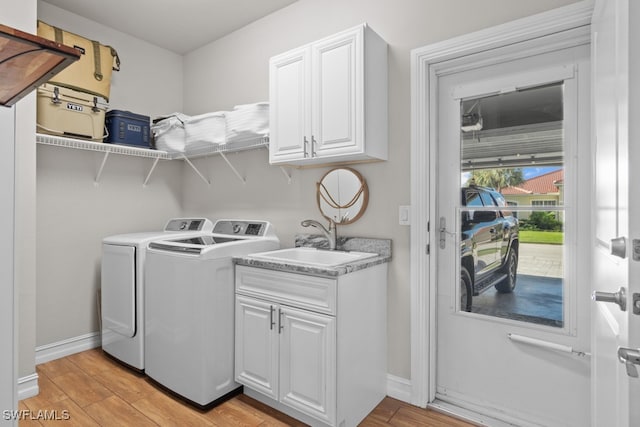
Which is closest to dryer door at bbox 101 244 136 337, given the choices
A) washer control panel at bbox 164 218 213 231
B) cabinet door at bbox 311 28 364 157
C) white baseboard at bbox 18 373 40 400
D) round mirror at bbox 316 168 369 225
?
white baseboard at bbox 18 373 40 400

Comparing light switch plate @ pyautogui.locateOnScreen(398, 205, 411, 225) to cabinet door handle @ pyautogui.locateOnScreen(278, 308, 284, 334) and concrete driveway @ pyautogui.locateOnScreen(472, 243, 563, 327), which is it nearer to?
concrete driveway @ pyautogui.locateOnScreen(472, 243, 563, 327)

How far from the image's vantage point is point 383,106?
7.08ft

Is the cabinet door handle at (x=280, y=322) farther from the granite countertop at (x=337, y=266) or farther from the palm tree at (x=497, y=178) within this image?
the palm tree at (x=497, y=178)

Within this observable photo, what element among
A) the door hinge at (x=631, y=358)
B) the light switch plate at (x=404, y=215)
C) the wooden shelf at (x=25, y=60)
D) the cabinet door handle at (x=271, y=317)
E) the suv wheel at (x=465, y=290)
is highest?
the wooden shelf at (x=25, y=60)

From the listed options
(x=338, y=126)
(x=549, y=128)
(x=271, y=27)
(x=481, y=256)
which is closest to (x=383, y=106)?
(x=338, y=126)

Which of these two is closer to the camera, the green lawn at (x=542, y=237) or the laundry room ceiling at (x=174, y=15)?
the green lawn at (x=542, y=237)

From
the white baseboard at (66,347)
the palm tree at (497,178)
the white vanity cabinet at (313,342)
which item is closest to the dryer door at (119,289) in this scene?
the white baseboard at (66,347)

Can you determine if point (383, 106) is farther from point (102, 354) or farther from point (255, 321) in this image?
point (102, 354)

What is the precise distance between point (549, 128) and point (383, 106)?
0.88 m

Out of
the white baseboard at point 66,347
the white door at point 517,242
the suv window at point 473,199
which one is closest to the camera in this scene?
the white door at point 517,242

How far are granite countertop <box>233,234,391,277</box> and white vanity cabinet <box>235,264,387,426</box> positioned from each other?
0.12ft

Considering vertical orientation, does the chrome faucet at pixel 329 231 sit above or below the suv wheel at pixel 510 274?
above

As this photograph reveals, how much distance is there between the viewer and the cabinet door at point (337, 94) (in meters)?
1.97

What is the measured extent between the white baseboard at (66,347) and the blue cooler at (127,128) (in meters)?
1.57
